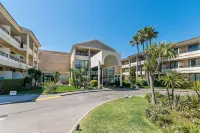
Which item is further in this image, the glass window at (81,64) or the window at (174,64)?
the window at (174,64)

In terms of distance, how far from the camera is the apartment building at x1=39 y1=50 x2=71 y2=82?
37.5 metres

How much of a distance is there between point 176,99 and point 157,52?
3.96m

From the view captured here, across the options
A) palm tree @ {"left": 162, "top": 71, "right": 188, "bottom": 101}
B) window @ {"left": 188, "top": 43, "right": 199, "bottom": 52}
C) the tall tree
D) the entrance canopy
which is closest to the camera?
palm tree @ {"left": 162, "top": 71, "right": 188, "bottom": 101}

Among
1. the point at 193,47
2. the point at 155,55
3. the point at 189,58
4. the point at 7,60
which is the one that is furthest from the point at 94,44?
the point at 155,55

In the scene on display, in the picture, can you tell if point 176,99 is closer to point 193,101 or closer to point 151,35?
point 193,101

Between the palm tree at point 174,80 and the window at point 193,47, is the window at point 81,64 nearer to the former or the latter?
the palm tree at point 174,80

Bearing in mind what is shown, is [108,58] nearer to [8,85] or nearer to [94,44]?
[94,44]

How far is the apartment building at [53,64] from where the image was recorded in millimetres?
37500

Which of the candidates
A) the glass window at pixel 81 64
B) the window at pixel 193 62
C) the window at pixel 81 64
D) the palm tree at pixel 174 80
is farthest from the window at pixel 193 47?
the glass window at pixel 81 64

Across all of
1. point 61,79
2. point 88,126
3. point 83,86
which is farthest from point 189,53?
point 61,79

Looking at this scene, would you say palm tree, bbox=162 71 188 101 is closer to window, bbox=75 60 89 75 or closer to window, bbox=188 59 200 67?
window, bbox=75 60 89 75

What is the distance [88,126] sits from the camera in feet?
18.8

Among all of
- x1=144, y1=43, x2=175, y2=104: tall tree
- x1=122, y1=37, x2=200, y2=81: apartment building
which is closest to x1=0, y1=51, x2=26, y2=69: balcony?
x1=144, y1=43, x2=175, y2=104: tall tree

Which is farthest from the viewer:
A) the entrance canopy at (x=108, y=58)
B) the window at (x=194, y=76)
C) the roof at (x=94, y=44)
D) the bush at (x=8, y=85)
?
the roof at (x=94, y=44)
